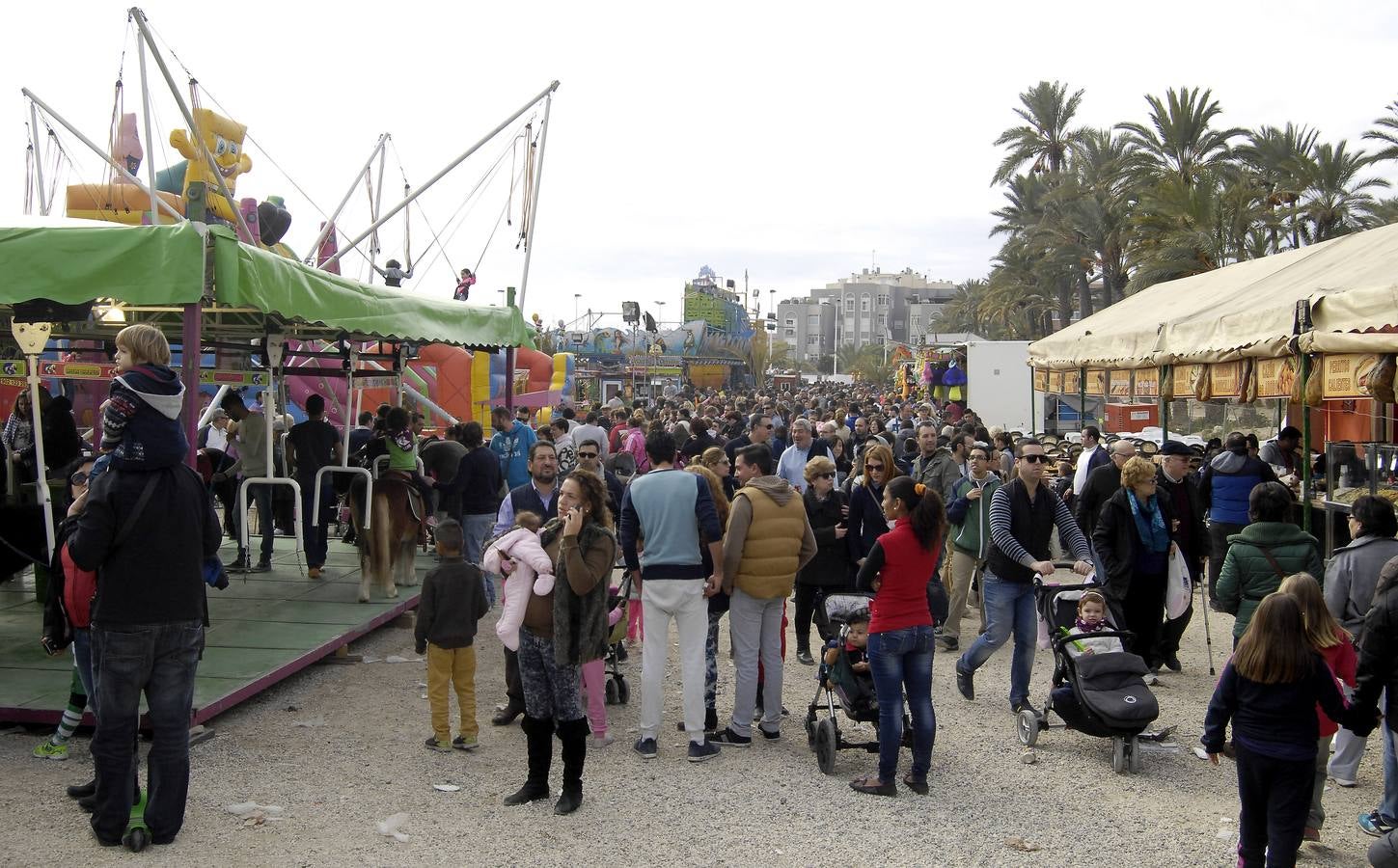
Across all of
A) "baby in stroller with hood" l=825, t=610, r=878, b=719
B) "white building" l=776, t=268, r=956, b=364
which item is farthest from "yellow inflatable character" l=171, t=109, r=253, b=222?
"white building" l=776, t=268, r=956, b=364

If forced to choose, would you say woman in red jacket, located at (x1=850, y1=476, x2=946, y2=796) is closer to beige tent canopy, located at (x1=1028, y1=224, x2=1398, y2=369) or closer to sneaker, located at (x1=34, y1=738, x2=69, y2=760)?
sneaker, located at (x1=34, y1=738, x2=69, y2=760)

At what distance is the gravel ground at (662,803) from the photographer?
16.4 feet

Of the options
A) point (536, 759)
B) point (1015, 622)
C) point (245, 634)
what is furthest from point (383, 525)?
point (1015, 622)

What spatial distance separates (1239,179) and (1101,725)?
2483 centimetres

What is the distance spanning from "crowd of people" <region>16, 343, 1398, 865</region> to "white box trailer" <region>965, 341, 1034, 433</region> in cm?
1787

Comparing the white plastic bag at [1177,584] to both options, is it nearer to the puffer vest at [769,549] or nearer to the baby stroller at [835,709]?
the baby stroller at [835,709]

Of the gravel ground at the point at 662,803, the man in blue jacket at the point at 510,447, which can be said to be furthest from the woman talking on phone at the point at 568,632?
the man in blue jacket at the point at 510,447

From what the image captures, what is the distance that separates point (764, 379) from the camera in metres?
85.2

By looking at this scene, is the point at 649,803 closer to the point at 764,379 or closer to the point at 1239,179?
the point at 1239,179

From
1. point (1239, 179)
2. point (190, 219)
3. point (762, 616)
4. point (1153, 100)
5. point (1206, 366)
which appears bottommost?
point (762, 616)

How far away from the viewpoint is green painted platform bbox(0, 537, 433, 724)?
6.57 meters

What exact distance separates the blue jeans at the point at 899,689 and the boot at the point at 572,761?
5.03 ft

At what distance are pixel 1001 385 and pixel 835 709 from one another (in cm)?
2302

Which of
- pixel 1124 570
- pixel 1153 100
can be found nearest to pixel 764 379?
pixel 1153 100
